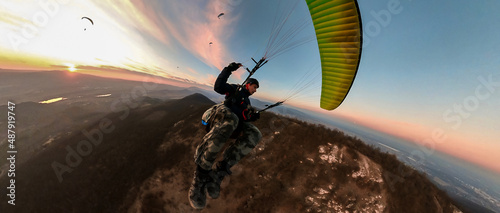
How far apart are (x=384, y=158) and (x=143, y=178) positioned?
1039 inches

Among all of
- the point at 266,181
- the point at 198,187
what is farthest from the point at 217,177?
the point at 266,181

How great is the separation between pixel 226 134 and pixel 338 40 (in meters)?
5.77

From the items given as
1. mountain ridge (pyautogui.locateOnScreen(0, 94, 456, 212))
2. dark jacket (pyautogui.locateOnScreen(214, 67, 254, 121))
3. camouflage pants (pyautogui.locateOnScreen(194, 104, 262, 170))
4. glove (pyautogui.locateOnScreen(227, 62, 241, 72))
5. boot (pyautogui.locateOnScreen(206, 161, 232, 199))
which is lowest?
mountain ridge (pyautogui.locateOnScreen(0, 94, 456, 212))

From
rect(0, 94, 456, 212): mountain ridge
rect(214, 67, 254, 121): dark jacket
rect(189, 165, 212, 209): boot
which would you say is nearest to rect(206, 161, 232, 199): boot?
rect(189, 165, 212, 209): boot

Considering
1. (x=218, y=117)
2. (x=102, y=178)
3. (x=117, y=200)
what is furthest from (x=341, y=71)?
(x=102, y=178)

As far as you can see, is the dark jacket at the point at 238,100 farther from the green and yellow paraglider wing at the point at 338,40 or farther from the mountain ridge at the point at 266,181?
the mountain ridge at the point at 266,181

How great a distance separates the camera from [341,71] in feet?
23.0

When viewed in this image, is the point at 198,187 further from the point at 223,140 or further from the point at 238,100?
the point at 238,100

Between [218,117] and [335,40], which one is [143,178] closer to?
[218,117]

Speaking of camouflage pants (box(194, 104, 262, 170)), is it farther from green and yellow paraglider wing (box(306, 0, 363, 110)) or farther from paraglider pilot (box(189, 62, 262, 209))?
green and yellow paraglider wing (box(306, 0, 363, 110))

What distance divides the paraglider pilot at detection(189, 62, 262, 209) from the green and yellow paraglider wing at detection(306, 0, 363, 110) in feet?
11.9

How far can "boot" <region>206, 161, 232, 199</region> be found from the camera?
243 inches

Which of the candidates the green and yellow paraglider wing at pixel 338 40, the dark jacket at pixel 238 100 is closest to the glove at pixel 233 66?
the dark jacket at pixel 238 100

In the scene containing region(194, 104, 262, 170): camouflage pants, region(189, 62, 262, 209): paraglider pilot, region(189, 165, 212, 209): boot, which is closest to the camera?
region(194, 104, 262, 170): camouflage pants
